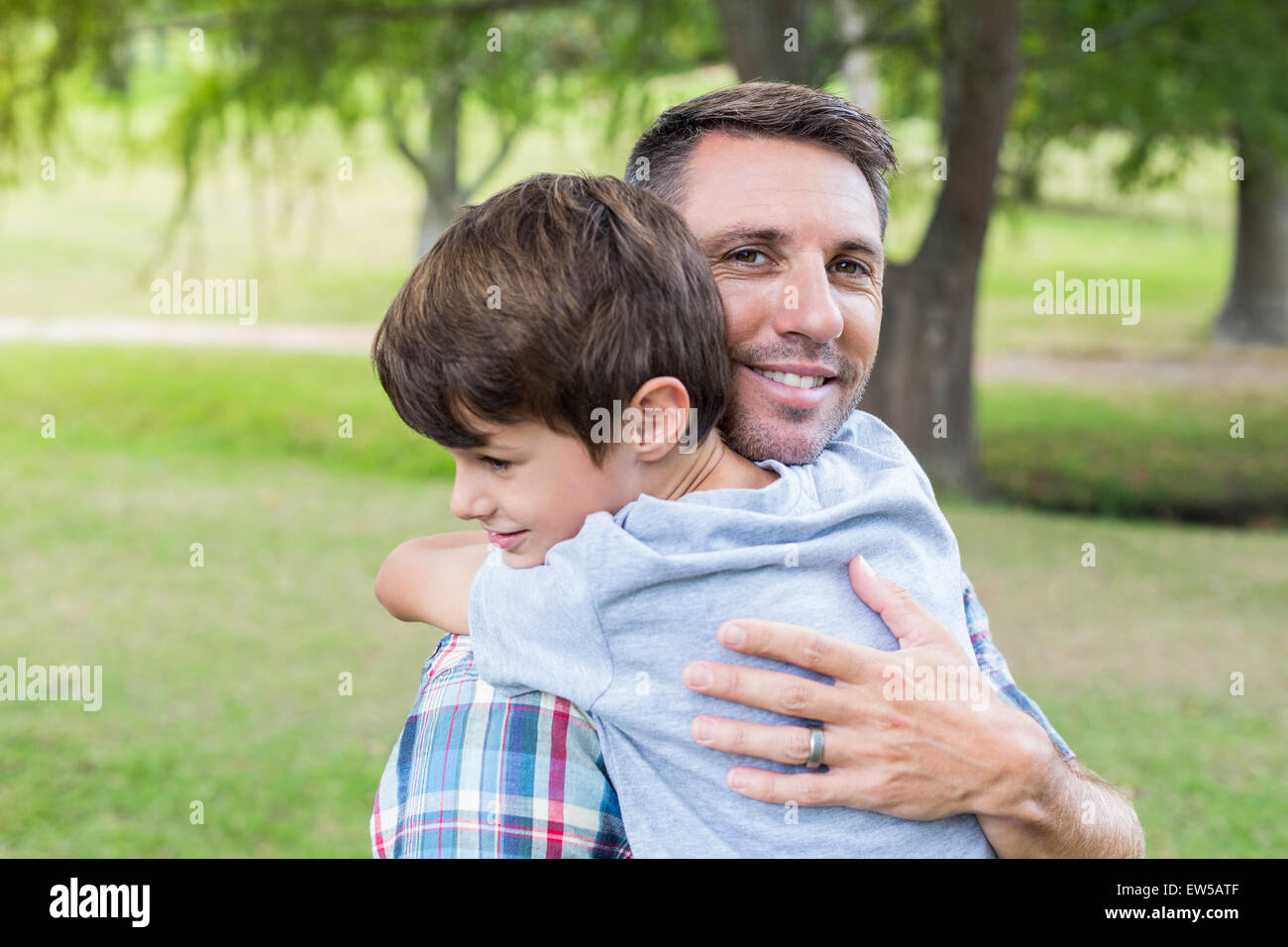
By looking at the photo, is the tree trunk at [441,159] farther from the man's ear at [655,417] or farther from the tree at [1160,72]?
the tree at [1160,72]

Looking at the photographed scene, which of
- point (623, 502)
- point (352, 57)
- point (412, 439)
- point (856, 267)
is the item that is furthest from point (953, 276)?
point (623, 502)

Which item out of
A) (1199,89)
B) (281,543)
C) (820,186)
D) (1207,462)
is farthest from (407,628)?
(1207,462)

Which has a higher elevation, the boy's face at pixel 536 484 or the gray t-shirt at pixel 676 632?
the boy's face at pixel 536 484

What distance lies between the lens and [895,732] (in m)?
1.40

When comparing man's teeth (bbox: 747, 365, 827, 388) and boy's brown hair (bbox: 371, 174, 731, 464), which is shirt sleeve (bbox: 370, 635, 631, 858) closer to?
boy's brown hair (bbox: 371, 174, 731, 464)

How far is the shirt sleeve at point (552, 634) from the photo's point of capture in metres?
1.32

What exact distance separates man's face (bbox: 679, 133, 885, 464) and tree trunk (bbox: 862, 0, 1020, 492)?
6346mm

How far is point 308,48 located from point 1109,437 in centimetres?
779

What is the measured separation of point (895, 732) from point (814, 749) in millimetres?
91

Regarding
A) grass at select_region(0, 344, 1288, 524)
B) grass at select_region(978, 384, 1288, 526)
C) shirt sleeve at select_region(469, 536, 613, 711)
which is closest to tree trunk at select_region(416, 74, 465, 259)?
shirt sleeve at select_region(469, 536, 613, 711)

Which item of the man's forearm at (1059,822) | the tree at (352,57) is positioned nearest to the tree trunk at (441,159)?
the tree at (352,57)

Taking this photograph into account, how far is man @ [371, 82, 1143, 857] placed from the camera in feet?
4.43

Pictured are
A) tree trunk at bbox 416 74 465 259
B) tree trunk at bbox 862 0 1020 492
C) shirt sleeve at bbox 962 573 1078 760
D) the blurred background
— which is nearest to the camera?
shirt sleeve at bbox 962 573 1078 760
